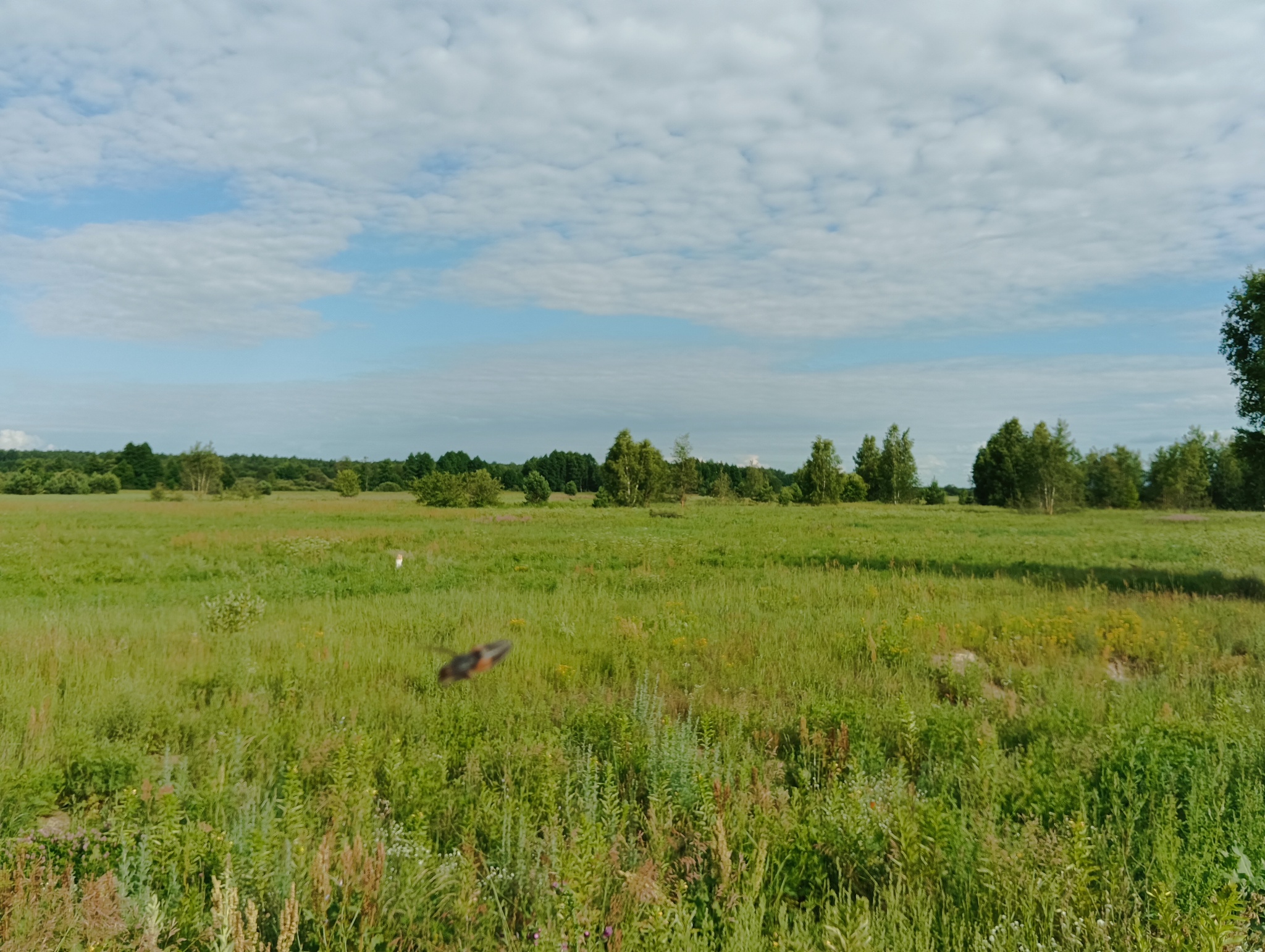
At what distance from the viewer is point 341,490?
8062 centimetres

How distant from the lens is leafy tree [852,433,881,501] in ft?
275

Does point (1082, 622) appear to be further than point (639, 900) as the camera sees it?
Yes

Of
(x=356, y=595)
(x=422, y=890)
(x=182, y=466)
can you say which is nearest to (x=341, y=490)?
(x=182, y=466)

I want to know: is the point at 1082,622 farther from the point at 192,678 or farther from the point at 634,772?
the point at 192,678

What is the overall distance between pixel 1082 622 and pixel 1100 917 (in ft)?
27.2

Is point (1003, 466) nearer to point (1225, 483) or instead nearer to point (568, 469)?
point (1225, 483)

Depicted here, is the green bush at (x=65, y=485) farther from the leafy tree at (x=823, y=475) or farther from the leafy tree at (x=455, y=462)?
the leafy tree at (x=823, y=475)

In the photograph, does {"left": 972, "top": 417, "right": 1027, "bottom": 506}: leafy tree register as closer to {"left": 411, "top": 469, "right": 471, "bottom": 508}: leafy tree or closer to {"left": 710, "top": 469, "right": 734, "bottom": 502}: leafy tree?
{"left": 710, "top": 469, "right": 734, "bottom": 502}: leafy tree

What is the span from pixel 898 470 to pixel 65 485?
320 feet

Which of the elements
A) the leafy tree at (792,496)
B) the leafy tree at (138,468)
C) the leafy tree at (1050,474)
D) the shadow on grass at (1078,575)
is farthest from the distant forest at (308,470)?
the shadow on grass at (1078,575)

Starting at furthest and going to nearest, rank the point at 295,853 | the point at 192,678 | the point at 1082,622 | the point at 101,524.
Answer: the point at 101,524, the point at 1082,622, the point at 192,678, the point at 295,853

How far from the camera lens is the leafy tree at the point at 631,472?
65938 mm

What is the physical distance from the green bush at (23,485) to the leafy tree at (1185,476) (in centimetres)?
12481

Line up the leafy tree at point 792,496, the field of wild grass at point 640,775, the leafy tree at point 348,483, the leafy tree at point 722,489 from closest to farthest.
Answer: the field of wild grass at point 640,775 < the leafy tree at point 792,496 < the leafy tree at point 348,483 < the leafy tree at point 722,489
